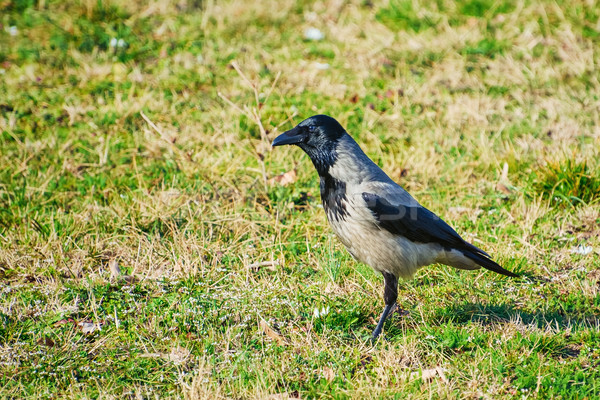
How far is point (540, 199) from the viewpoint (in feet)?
16.5

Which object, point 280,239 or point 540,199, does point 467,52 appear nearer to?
point 540,199

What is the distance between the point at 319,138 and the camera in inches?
162

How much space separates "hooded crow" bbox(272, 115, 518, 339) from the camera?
3895mm

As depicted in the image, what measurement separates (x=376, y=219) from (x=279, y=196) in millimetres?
1467

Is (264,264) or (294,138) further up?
(294,138)

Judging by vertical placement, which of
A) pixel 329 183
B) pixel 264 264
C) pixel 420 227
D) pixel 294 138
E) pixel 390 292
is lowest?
pixel 264 264

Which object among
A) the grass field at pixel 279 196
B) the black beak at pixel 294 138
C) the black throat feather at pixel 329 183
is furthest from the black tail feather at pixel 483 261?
the black beak at pixel 294 138

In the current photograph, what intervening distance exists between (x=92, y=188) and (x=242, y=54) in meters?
3.10

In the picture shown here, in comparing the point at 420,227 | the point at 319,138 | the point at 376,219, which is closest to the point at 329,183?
the point at 319,138

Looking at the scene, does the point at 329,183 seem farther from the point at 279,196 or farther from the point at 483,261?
the point at 279,196

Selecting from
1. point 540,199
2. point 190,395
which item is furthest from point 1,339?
point 540,199

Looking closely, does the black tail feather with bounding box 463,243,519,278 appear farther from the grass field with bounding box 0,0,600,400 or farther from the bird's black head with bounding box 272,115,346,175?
the bird's black head with bounding box 272,115,346,175

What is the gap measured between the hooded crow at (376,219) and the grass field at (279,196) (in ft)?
0.91

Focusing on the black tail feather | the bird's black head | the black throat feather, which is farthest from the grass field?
the bird's black head
